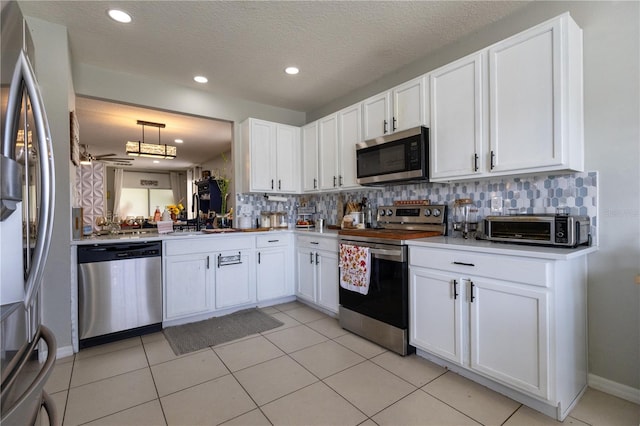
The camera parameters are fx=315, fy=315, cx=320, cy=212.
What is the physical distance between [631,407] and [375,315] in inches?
61.8

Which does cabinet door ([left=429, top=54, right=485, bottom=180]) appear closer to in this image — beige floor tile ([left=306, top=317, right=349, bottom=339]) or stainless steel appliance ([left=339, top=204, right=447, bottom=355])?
stainless steel appliance ([left=339, top=204, right=447, bottom=355])

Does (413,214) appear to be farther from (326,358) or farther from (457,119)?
(326,358)

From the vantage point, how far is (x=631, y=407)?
178cm

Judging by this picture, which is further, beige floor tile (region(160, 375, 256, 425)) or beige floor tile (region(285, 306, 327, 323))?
beige floor tile (region(285, 306, 327, 323))

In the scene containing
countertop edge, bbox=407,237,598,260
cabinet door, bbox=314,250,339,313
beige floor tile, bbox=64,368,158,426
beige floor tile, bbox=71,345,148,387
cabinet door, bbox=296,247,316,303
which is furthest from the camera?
cabinet door, bbox=296,247,316,303

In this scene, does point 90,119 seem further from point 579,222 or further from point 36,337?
point 579,222

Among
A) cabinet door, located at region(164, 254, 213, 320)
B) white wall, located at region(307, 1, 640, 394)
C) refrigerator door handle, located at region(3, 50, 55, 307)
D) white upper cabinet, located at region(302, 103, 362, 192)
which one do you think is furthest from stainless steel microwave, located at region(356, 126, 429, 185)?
refrigerator door handle, located at region(3, 50, 55, 307)

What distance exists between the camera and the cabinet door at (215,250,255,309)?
131 inches

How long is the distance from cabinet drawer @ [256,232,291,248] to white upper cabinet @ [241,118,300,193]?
22.9 inches

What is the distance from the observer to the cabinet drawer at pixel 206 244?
306 centimetres

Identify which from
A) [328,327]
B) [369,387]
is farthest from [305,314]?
[369,387]

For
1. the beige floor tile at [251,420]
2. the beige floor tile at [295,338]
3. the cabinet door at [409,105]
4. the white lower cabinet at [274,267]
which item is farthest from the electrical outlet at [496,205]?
the white lower cabinet at [274,267]

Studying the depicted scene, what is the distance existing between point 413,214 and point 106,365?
9.18 feet

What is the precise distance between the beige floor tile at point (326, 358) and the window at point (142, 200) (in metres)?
10.5
